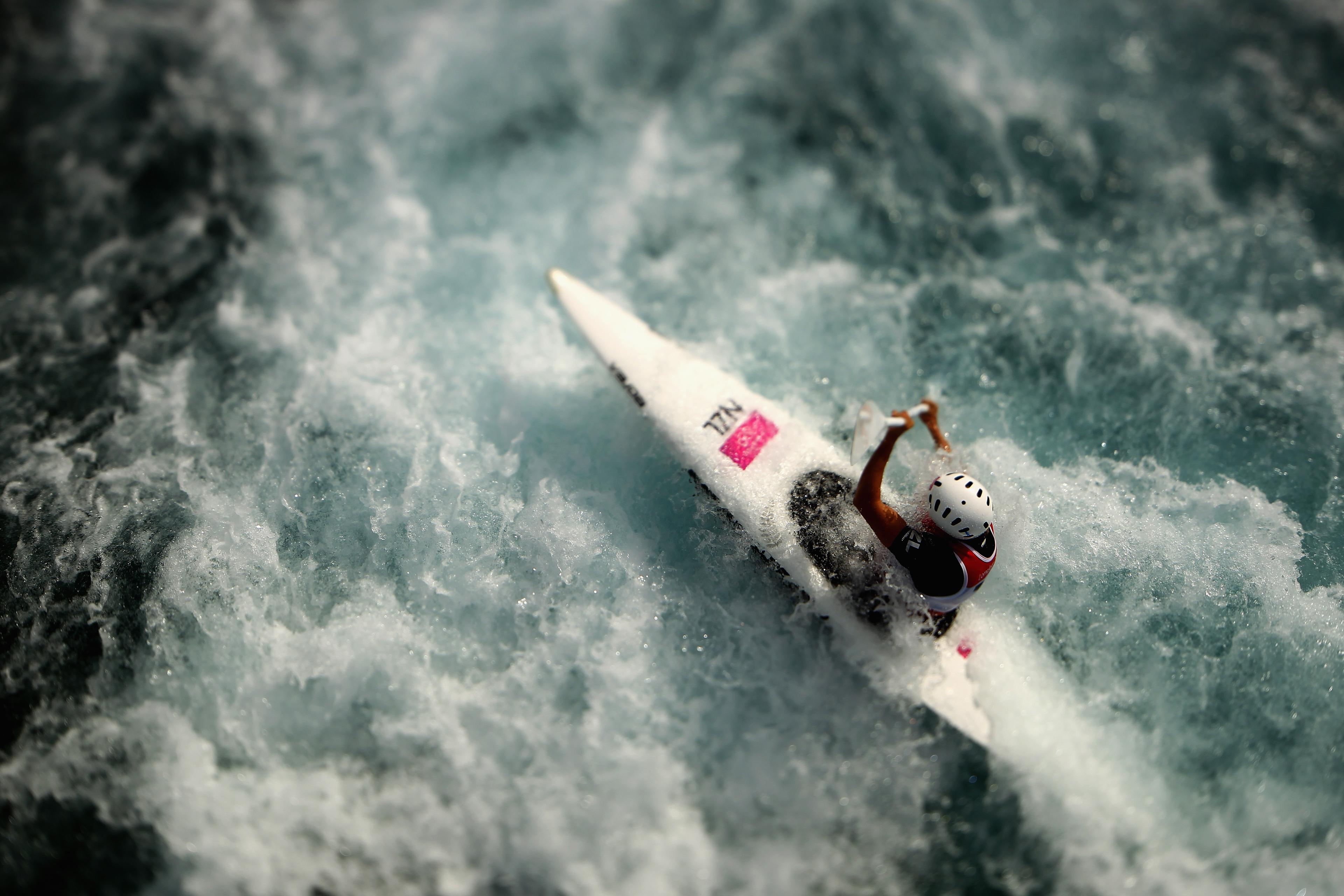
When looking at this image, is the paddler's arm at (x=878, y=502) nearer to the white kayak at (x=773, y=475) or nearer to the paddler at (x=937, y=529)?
the paddler at (x=937, y=529)

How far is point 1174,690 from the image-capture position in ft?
13.0

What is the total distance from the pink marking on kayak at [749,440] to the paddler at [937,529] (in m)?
0.72

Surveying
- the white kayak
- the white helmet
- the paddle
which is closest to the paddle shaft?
the paddle

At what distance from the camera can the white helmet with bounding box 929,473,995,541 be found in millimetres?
3502

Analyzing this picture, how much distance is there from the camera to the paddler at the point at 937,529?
11.5 ft

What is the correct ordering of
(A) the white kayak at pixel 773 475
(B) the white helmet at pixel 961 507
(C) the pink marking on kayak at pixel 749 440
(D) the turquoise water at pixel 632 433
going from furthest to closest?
(C) the pink marking on kayak at pixel 749 440
(A) the white kayak at pixel 773 475
(D) the turquoise water at pixel 632 433
(B) the white helmet at pixel 961 507

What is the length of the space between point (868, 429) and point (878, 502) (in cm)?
38

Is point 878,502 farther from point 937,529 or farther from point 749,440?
point 749,440

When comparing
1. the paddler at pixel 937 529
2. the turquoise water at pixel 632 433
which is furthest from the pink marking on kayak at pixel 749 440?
the paddler at pixel 937 529

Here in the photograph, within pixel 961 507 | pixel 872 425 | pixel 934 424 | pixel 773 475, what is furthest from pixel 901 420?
pixel 773 475

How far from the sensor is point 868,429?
11.6 feet

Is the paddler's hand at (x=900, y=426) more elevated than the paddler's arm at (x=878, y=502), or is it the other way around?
the paddler's hand at (x=900, y=426)

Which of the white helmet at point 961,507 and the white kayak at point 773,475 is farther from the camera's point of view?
the white kayak at point 773,475

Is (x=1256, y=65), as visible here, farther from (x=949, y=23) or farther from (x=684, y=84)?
(x=684, y=84)
